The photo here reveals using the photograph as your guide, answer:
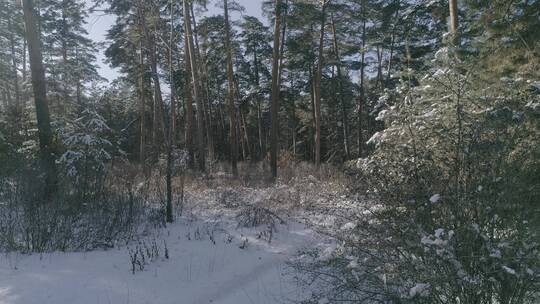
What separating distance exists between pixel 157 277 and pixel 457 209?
4.05 meters

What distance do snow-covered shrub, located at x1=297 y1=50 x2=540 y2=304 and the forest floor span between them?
1656mm

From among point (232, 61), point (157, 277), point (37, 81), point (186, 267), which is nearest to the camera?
point (157, 277)

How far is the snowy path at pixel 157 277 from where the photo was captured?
4.37 meters

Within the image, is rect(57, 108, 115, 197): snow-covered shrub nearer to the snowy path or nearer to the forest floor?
the forest floor

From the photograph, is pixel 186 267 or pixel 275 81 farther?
pixel 275 81

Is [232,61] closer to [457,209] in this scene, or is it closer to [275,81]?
[275,81]

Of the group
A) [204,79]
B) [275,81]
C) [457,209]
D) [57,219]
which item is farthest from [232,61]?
[457,209]

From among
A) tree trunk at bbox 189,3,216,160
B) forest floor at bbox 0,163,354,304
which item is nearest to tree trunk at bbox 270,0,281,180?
tree trunk at bbox 189,3,216,160

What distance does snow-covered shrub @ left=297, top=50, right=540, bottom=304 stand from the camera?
2.72 m

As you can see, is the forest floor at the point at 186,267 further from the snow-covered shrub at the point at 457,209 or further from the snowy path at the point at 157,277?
the snow-covered shrub at the point at 457,209

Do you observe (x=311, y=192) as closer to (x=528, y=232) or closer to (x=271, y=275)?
(x=271, y=275)

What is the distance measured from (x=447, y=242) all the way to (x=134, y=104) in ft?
93.0

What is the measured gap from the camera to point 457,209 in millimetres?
2863

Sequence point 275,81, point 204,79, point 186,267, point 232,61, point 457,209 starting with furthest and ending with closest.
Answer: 1. point 204,79
2. point 232,61
3. point 275,81
4. point 186,267
5. point 457,209
